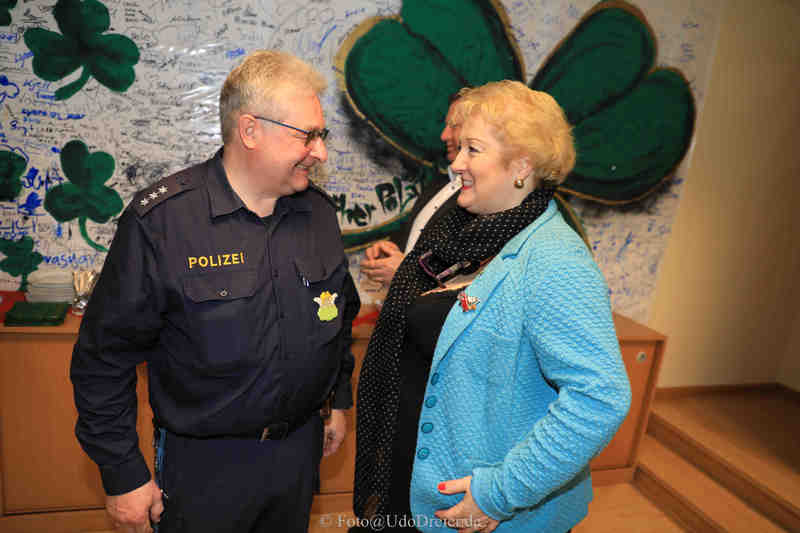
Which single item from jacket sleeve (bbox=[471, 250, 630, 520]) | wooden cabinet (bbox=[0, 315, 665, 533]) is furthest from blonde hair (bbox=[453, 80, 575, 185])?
wooden cabinet (bbox=[0, 315, 665, 533])

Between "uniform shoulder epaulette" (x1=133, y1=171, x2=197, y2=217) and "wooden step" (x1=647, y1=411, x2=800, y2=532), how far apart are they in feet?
9.99

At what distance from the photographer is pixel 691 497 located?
8.56ft

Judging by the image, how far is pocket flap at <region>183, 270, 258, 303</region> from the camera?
3.74 feet

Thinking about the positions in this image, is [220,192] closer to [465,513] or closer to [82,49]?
[465,513]

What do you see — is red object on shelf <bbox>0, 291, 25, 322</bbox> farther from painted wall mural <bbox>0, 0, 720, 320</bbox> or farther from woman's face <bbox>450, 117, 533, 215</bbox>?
woman's face <bbox>450, 117, 533, 215</bbox>

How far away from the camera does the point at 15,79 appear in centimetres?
202

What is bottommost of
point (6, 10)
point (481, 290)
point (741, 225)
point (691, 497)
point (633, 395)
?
point (691, 497)

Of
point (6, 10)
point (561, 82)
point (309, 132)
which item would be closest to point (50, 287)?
point (6, 10)

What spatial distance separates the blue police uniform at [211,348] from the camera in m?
1.12

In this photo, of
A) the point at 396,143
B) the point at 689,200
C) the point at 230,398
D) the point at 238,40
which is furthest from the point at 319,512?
the point at 689,200

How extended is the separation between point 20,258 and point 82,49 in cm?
96

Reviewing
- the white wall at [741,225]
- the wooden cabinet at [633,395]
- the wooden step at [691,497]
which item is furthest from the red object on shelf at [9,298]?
the white wall at [741,225]

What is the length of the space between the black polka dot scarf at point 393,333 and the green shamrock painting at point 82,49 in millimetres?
1613

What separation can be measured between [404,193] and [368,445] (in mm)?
1435
